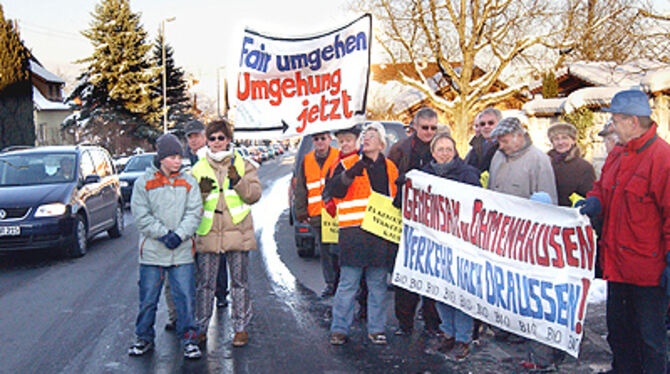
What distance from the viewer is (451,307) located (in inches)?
222

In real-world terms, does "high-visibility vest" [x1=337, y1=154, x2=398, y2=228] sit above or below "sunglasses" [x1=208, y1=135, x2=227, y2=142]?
below

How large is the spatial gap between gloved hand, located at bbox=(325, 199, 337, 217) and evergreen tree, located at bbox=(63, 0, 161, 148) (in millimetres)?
42032

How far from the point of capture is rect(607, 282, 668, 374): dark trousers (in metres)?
4.34

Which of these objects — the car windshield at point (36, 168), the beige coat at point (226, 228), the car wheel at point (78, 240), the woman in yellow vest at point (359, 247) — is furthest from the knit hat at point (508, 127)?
the car windshield at point (36, 168)

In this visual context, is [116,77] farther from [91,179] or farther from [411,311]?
[411,311]

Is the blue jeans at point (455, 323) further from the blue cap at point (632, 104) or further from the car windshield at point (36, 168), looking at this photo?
the car windshield at point (36, 168)

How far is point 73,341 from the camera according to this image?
19.7 ft

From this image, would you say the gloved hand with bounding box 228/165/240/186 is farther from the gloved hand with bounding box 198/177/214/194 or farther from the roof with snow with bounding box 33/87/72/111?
the roof with snow with bounding box 33/87/72/111

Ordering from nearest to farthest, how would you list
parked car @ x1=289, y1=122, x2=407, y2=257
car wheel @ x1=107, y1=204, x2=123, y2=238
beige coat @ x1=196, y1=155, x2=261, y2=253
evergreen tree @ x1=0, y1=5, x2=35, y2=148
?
beige coat @ x1=196, y1=155, x2=261, y2=253 → parked car @ x1=289, y1=122, x2=407, y2=257 → car wheel @ x1=107, y1=204, x2=123, y2=238 → evergreen tree @ x1=0, y1=5, x2=35, y2=148

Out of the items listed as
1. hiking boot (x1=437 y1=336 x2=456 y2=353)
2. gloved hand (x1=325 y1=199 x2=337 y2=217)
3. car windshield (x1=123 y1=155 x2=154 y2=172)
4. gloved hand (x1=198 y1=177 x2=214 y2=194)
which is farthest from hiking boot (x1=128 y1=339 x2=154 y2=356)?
car windshield (x1=123 y1=155 x2=154 y2=172)

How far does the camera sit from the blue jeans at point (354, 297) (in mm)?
5859

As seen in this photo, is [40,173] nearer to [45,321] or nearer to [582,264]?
[45,321]

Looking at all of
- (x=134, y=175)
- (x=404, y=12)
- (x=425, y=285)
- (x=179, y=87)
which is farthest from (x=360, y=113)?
(x=179, y=87)

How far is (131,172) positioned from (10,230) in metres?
9.81
